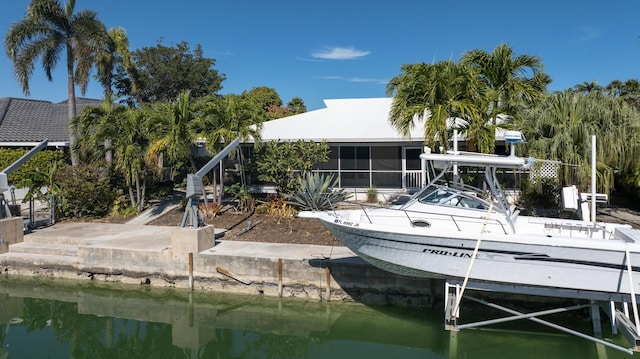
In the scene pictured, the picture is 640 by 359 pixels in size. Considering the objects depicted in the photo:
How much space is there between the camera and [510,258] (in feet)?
25.8

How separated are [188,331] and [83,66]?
50.1 feet

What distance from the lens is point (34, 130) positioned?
80.8ft

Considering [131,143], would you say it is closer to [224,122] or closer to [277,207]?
[224,122]

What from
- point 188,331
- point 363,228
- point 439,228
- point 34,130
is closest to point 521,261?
point 439,228

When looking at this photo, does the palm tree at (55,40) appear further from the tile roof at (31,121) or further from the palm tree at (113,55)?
the tile roof at (31,121)

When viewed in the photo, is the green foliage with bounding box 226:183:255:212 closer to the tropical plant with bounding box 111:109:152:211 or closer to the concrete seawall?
the concrete seawall

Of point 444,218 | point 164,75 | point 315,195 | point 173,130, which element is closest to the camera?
point 444,218

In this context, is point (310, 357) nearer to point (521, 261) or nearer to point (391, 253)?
point (391, 253)

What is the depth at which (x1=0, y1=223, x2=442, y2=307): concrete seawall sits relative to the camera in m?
10.2

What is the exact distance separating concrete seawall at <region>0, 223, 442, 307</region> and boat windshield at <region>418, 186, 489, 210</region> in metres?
2.12

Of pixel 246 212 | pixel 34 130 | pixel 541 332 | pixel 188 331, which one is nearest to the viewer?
pixel 541 332

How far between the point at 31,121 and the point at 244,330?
23002mm

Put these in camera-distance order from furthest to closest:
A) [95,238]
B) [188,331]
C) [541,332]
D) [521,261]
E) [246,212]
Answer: [246,212] < [95,238] < [188,331] < [541,332] < [521,261]

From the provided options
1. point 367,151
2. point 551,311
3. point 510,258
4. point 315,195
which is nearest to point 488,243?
point 510,258
